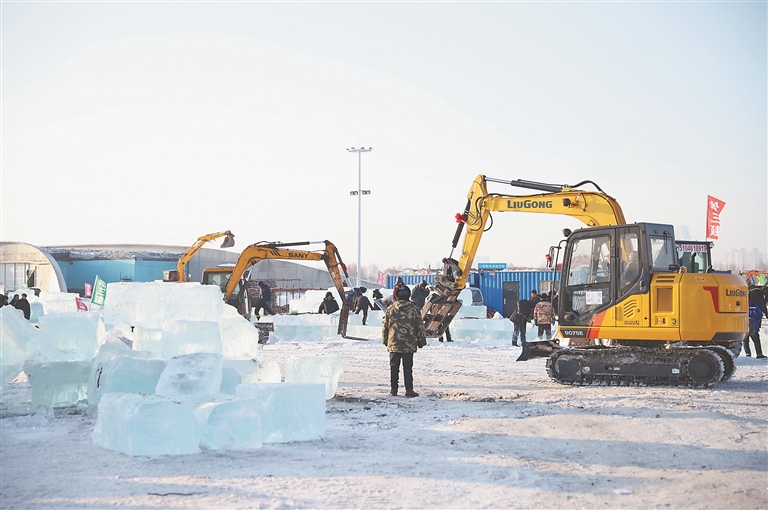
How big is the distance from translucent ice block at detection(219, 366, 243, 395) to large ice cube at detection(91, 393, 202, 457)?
1956 millimetres

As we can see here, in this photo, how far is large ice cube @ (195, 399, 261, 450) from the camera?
665 cm

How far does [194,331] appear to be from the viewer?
9617mm

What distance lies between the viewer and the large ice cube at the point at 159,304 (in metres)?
11.2

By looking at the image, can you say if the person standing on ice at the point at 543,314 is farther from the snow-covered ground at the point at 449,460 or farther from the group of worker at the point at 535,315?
the snow-covered ground at the point at 449,460

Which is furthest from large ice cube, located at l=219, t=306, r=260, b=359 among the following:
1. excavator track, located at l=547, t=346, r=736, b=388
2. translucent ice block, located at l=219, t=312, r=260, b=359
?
excavator track, located at l=547, t=346, r=736, b=388

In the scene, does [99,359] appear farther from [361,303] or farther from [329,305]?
[329,305]

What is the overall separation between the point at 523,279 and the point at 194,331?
81.1 feet

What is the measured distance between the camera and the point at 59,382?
888cm

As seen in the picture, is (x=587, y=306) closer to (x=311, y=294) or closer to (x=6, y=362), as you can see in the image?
(x=6, y=362)

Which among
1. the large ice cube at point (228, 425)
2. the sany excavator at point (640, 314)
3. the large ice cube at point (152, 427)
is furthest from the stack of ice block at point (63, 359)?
the sany excavator at point (640, 314)

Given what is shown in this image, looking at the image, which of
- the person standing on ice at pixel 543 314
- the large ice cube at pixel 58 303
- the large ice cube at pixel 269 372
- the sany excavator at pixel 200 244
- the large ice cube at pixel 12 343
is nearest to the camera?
the large ice cube at pixel 12 343

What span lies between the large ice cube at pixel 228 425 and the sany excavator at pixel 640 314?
20.2 feet

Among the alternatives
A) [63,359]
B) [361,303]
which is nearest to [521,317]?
[361,303]

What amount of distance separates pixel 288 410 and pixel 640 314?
6.18 meters
